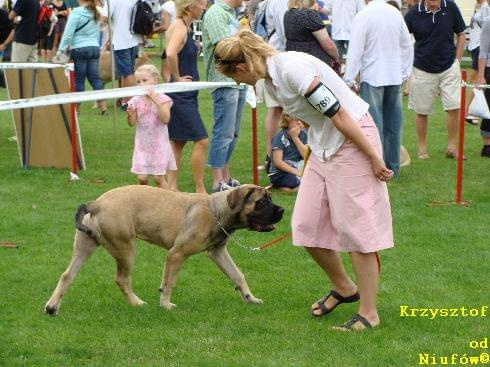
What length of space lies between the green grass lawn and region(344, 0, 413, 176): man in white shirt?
1083 millimetres

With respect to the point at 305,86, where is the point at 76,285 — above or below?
below

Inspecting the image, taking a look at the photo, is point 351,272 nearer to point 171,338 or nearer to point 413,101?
point 171,338

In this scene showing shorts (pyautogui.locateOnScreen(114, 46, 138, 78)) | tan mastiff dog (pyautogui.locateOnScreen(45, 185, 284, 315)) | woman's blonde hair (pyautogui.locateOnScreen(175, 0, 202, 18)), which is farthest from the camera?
shorts (pyautogui.locateOnScreen(114, 46, 138, 78))

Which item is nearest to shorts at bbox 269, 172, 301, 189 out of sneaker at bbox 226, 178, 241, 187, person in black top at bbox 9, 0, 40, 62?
sneaker at bbox 226, 178, 241, 187

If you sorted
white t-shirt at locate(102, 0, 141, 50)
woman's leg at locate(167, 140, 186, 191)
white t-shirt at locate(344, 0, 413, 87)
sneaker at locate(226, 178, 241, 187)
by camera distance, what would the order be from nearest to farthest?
1. woman's leg at locate(167, 140, 186, 191)
2. sneaker at locate(226, 178, 241, 187)
3. white t-shirt at locate(344, 0, 413, 87)
4. white t-shirt at locate(102, 0, 141, 50)

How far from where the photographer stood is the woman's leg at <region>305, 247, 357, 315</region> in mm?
6023

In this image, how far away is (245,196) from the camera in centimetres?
632

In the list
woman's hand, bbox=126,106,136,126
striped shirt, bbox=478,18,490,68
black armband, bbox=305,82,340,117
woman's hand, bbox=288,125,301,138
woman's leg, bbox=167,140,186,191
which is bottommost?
woman's leg, bbox=167,140,186,191

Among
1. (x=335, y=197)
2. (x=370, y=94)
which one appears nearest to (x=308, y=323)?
(x=335, y=197)

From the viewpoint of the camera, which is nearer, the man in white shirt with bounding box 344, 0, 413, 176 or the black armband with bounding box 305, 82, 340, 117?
the black armband with bounding box 305, 82, 340, 117

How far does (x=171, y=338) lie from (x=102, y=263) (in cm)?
192

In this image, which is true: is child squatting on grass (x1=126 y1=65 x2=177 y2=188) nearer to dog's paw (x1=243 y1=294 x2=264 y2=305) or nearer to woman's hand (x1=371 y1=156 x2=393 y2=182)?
dog's paw (x1=243 y1=294 x2=264 y2=305)

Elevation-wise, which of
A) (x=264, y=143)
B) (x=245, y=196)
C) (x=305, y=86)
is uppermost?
(x=305, y=86)

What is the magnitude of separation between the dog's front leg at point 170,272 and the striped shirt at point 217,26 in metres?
3.61
